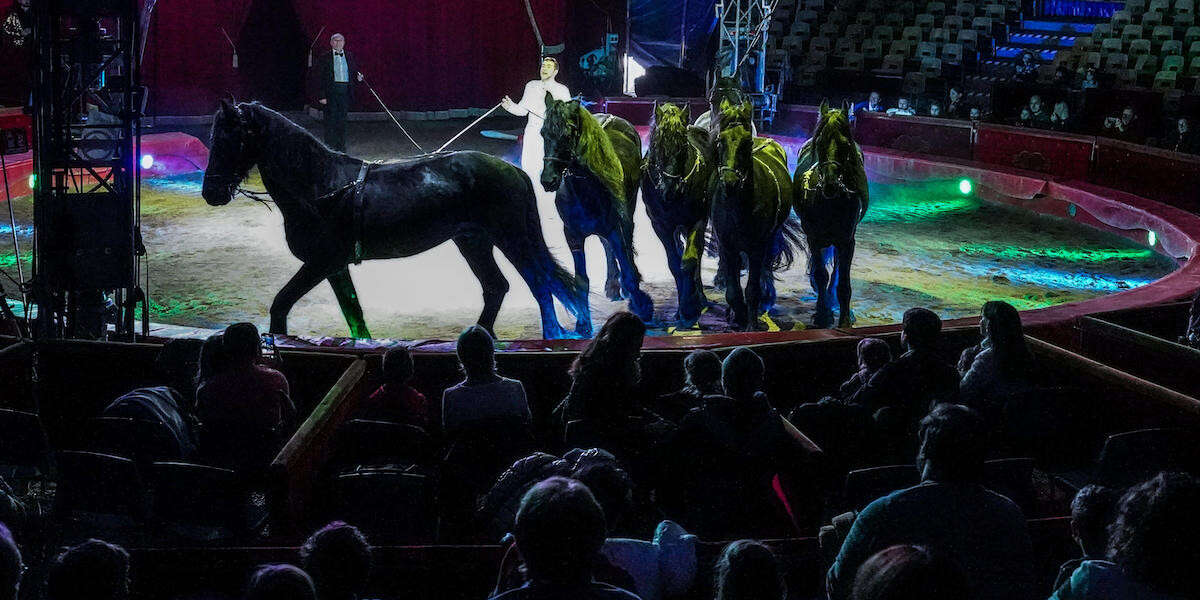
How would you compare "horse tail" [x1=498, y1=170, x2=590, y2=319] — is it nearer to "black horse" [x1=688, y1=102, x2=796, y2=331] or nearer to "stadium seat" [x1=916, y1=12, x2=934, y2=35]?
"black horse" [x1=688, y1=102, x2=796, y2=331]

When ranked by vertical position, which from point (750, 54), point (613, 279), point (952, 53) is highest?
point (952, 53)

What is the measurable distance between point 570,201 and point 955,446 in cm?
591

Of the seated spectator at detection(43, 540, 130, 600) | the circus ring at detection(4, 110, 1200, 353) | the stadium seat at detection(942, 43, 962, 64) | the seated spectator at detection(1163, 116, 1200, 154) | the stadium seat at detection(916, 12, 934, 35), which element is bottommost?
the circus ring at detection(4, 110, 1200, 353)

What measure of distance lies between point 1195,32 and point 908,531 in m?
19.4

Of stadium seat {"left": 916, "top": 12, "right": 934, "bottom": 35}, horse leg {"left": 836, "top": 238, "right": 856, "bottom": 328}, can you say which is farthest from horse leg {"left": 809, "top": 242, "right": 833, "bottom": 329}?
stadium seat {"left": 916, "top": 12, "right": 934, "bottom": 35}

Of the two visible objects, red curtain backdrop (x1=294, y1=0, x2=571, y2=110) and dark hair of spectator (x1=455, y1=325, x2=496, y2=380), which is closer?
dark hair of spectator (x1=455, y1=325, x2=496, y2=380)

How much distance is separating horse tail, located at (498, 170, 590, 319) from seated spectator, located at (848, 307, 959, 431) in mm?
3338

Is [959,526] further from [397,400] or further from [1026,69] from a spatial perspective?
[1026,69]

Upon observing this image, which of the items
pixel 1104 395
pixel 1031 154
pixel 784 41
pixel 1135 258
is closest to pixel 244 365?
pixel 1104 395

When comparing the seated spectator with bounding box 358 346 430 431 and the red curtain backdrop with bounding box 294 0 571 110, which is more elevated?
the red curtain backdrop with bounding box 294 0 571 110

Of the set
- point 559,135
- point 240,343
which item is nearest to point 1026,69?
point 559,135

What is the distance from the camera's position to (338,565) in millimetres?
2814

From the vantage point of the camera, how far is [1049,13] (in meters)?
23.9

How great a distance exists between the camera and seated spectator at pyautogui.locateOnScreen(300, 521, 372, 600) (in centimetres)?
281
